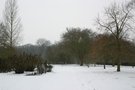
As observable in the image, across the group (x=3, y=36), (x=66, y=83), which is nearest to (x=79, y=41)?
(x=3, y=36)

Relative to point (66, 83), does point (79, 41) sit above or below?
above

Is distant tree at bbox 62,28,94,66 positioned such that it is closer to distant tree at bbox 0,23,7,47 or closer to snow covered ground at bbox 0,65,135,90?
distant tree at bbox 0,23,7,47

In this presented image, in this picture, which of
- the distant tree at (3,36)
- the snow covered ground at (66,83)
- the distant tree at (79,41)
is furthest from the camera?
the distant tree at (79,41)

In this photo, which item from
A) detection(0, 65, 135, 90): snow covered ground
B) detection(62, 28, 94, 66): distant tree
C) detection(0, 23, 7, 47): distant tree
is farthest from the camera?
detection(62, 28, 94, 66): distant tree

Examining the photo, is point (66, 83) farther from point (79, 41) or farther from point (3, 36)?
point (79, 41)

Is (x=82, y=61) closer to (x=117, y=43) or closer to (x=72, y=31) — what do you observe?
(x=72, y=31)

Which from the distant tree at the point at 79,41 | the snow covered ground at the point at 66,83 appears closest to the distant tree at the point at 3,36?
the snow covered ground at the point at 66,83

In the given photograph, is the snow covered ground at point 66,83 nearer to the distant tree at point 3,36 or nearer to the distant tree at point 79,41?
the distant tree at point 3,36

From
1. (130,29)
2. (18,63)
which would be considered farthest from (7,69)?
(130,29)

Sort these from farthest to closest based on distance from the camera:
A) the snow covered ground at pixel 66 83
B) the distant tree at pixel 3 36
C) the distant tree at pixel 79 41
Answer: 1. the distant tree at pixel 79 41
2. the distant tree at pixel 3 36
3. the snow covered ground at pixel 66 83

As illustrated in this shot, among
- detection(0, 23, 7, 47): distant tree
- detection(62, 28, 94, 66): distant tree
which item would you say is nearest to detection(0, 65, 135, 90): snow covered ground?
detection(0, 23, 7, 47): distant tree

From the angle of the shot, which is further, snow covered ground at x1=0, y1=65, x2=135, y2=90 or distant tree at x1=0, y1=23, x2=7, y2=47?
distant tree at x1=0, y1=23, x2=7, y2=47

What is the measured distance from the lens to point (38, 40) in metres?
116

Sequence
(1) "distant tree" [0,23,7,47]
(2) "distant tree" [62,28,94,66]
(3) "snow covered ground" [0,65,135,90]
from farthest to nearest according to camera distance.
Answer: (2) "distant tree" [62,28,94,66] < (1) "distant tree" [0,23,7,47] < (3) "snow covered ground" [0,65,135,90]
